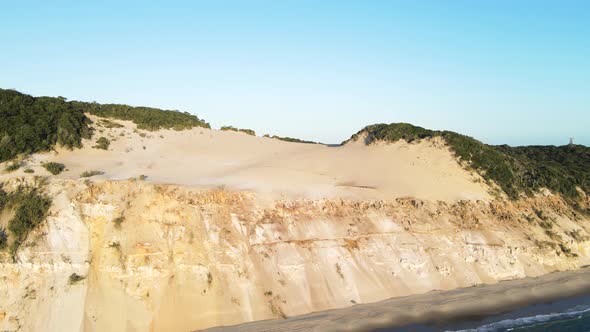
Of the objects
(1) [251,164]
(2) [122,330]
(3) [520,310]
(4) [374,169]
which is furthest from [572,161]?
(2) [122,330]

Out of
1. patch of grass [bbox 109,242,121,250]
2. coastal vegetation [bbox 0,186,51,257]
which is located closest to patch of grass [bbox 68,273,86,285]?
patch of grass [bbox 109,242,121,250]

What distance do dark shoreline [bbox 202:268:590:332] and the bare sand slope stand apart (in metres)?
4.80

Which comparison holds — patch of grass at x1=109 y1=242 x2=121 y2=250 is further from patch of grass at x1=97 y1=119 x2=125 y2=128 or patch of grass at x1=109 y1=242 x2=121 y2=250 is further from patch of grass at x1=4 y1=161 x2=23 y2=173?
patch of grass at x1=97 y1=119 x2=125 y2=128

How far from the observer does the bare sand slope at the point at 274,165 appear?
19.0 meters

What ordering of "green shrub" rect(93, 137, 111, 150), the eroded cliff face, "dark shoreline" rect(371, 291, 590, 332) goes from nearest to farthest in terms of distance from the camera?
the eroded cliff face
"dark shoreline" rect(371, 291, 590, 332)
"green shrub" rect(93, 137, 111, 150)

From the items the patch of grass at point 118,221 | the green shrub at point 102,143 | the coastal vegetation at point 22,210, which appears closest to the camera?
the coastal vegetation at point 22,210

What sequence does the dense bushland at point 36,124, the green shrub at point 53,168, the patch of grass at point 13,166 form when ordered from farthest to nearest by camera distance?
the dense bushland at point 36,124, the green shrub at point 53,168, the patch of grass at point 13,166

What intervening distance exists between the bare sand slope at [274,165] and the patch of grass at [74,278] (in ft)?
13.2

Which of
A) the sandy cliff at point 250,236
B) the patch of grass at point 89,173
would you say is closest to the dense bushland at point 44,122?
the sandy cliff at point 250,236

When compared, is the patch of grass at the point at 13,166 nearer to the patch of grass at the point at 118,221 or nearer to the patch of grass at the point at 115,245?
the patch of grass at the point at 118,221

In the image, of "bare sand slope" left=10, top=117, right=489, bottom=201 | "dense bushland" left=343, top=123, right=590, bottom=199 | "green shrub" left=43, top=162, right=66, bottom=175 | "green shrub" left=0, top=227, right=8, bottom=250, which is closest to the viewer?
"green shrub" left=0, top=227, right=8, bottom=250

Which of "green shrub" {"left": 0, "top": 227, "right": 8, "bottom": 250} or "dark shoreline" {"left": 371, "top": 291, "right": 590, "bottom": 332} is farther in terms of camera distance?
"dark shoreline" {"left": 371, "top": 291, "right": 590, "bottom": 332}

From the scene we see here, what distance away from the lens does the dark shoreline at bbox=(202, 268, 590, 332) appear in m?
14.9

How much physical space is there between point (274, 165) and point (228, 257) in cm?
714
